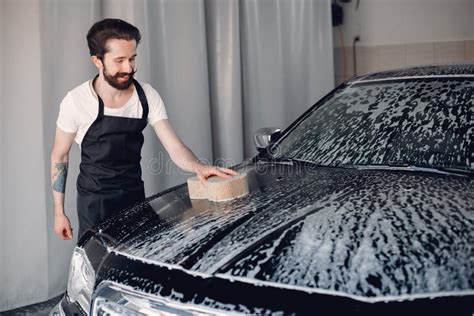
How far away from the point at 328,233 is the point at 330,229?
3 cm

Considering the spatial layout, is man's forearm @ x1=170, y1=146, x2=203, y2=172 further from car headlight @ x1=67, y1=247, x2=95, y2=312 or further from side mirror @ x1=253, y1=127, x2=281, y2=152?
car headlight @ x1=67, y1=247, x2=95, y2=312

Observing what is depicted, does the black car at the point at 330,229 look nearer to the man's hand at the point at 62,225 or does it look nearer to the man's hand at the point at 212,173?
the man's hand at the point at 212,173

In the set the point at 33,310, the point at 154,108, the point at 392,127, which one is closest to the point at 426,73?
the point at 392,127

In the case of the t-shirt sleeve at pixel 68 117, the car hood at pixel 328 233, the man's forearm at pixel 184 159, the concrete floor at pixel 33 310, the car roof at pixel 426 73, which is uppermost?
the car roof at pixel 426 73

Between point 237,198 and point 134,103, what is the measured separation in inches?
30.9

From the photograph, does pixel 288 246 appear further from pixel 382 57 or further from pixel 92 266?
pixel 382 57

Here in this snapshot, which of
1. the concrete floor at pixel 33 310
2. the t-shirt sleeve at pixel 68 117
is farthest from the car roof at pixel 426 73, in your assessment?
the concrete floor at pixel 33 310

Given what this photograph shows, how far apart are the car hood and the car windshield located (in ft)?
0.42

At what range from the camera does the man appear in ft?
8.30

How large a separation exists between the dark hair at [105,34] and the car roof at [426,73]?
1137 mm

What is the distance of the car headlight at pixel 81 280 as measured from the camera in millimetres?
1933

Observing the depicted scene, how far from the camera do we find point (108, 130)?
2555 mm

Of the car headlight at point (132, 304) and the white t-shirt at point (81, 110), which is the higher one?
the white t-shirt at point (81, 110)

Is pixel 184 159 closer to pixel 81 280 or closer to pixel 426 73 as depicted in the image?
pixel 81 280
